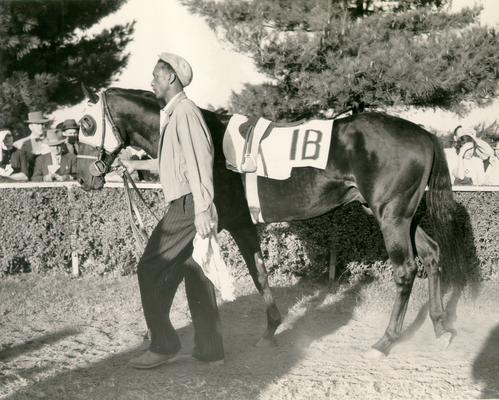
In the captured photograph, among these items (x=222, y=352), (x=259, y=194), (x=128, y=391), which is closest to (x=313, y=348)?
(x=222, y=352)

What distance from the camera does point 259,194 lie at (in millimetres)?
4852

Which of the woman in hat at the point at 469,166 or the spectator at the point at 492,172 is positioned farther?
the woman in hat at the point at 469,166

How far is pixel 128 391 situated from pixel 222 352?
30.2 inches

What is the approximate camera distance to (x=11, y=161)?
29.0ft

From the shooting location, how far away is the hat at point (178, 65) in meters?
3.91

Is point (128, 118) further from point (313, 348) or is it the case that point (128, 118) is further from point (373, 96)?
point (373, 96)

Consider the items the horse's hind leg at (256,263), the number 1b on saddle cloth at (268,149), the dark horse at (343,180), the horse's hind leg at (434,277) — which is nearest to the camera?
the dark horse at (343,180)

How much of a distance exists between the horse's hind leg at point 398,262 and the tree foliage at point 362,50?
5.41m

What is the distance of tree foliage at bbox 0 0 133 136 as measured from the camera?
10367mm

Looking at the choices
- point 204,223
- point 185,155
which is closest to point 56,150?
point 185,155

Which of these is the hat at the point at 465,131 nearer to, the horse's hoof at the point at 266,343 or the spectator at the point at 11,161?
the horse's hoof at the point at 266,343

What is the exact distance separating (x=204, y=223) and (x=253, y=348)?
4.95 feet

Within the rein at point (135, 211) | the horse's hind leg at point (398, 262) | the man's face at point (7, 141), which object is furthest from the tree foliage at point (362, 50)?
the rein at point (135, 211)

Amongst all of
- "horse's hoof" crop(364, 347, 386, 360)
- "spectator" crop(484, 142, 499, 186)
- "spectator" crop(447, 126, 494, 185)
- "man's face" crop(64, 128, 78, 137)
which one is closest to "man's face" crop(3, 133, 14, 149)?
"man's face" crop(64, 128, 78, 137)
